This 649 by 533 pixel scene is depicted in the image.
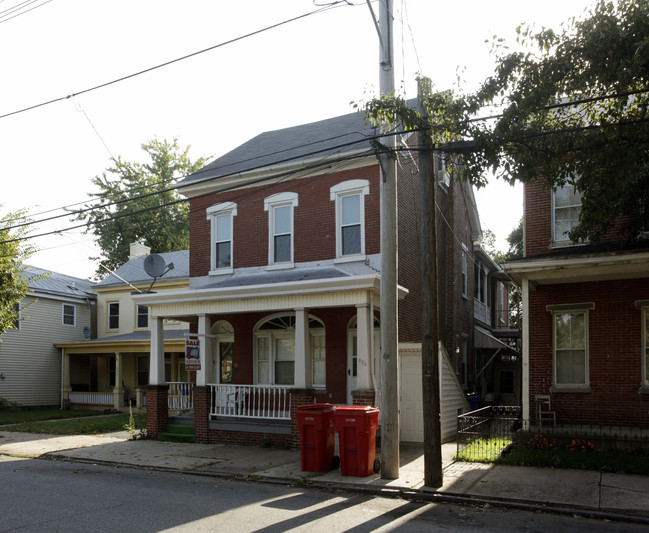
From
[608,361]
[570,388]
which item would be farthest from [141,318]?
[608,361]

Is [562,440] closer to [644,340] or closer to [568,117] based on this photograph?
[644,340]

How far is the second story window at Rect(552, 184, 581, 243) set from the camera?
46.7 ft

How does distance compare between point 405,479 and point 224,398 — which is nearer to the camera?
point 405,479

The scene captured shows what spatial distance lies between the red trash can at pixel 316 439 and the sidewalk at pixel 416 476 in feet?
0.70

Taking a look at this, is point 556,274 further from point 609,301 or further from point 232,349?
point 232,349

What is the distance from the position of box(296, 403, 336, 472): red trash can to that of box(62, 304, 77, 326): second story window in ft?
79.0

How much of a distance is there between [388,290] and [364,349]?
10.0 feet

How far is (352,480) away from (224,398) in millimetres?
7582

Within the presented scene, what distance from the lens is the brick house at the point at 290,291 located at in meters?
14.4

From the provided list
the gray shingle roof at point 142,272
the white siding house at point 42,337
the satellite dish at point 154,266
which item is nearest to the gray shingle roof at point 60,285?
the white siding house at point 42,337

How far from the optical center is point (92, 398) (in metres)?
29.2

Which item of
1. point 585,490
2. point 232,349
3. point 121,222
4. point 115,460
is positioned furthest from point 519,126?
point 121,222

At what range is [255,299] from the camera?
1506 centimetres

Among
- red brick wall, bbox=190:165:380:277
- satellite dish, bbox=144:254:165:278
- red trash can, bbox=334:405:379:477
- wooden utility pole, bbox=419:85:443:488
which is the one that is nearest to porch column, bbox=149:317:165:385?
red brick wall, bbox=190:165:380:277
